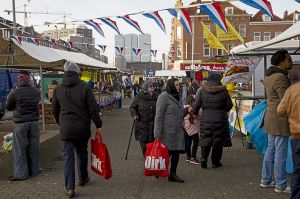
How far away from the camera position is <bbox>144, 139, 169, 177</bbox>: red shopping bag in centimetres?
689

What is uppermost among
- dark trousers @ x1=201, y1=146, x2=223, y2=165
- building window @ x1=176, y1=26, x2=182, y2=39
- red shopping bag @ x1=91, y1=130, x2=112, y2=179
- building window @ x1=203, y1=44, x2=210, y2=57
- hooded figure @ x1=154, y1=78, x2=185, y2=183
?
building window @ x1=176, y1=26, x2=182, y2=39

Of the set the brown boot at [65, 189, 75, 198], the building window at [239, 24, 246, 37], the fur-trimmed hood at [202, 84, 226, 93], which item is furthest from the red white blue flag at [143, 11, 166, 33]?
the building window at [239, 24, 246, 37]

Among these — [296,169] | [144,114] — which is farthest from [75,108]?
[296,169]

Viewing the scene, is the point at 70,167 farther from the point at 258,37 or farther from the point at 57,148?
the point at 258,37

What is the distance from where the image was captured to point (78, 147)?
665 cm

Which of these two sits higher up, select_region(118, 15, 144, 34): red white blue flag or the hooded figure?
select_region(118, 15, 144, 34): red white blue flag

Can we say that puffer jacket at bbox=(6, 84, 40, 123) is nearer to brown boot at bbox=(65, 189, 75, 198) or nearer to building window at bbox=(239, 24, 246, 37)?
brown boot at bbox=(65, 189, 75, 198)

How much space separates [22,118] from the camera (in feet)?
24.4

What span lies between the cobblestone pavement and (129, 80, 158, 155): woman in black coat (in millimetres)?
641

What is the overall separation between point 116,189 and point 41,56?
682cm

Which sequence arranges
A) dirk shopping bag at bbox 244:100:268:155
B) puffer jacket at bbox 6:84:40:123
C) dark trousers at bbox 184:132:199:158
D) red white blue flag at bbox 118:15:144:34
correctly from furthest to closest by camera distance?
red white blue flag at bbox 118:15:144:34
dark trousers at bbox 184:132:199:158
dirk shopping bag at bbox 244:100:268:155
puffer jacket at bbox 6:84:40:123

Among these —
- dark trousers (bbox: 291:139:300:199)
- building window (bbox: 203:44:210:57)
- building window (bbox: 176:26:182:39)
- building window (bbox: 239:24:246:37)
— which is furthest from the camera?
building window (bbox: 176:26:182:39)

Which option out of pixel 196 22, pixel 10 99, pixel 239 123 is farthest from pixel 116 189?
pixel 196 22

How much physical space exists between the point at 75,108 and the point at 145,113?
1.93 m
